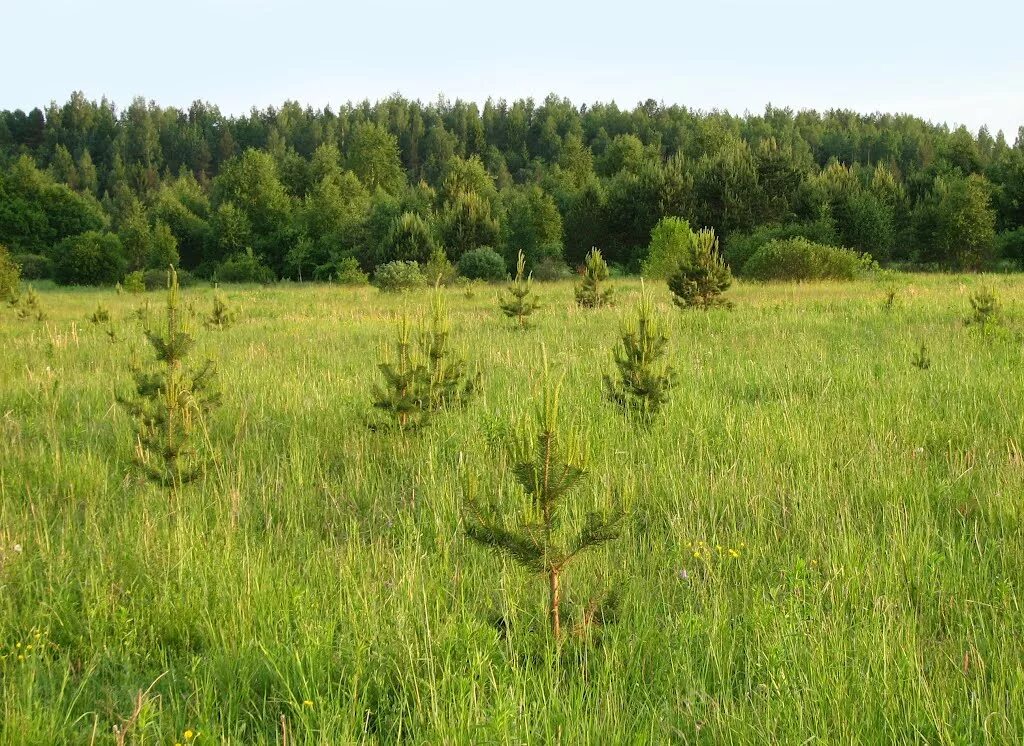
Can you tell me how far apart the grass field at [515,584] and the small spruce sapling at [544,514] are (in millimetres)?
90

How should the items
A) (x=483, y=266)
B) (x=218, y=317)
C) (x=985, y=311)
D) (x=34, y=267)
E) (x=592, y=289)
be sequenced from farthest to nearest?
1. (x=34, y=267)
2. (x=483, y=266)
3. (x=592, y=289)
4. (x=218, y=317)
5. (x=985, y=311)

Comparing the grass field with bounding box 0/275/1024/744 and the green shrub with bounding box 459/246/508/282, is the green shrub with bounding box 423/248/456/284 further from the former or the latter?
the grass field with bounding box 0/275/1024/744

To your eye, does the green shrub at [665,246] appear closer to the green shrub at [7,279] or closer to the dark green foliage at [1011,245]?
the dark green foliage at [1011,245]

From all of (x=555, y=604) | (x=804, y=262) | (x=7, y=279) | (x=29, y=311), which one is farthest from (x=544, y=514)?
(x=804, y=262)

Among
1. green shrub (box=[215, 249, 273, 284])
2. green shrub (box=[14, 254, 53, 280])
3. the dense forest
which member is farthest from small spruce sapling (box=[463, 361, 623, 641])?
green shrub (box=[14, 254, 53, 280])

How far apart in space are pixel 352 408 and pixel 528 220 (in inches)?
1561

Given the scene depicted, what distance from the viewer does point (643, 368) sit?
583cm

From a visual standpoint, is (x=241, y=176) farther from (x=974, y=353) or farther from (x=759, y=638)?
(x=759, y=638)

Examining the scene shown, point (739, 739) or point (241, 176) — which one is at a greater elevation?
point (241, 176)

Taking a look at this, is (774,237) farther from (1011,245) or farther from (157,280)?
(157,280)

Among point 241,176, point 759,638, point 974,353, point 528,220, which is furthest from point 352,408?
point 241,176

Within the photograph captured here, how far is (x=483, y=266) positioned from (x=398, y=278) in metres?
9.66

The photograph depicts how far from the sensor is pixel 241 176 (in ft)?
199

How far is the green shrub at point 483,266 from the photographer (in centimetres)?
3691
